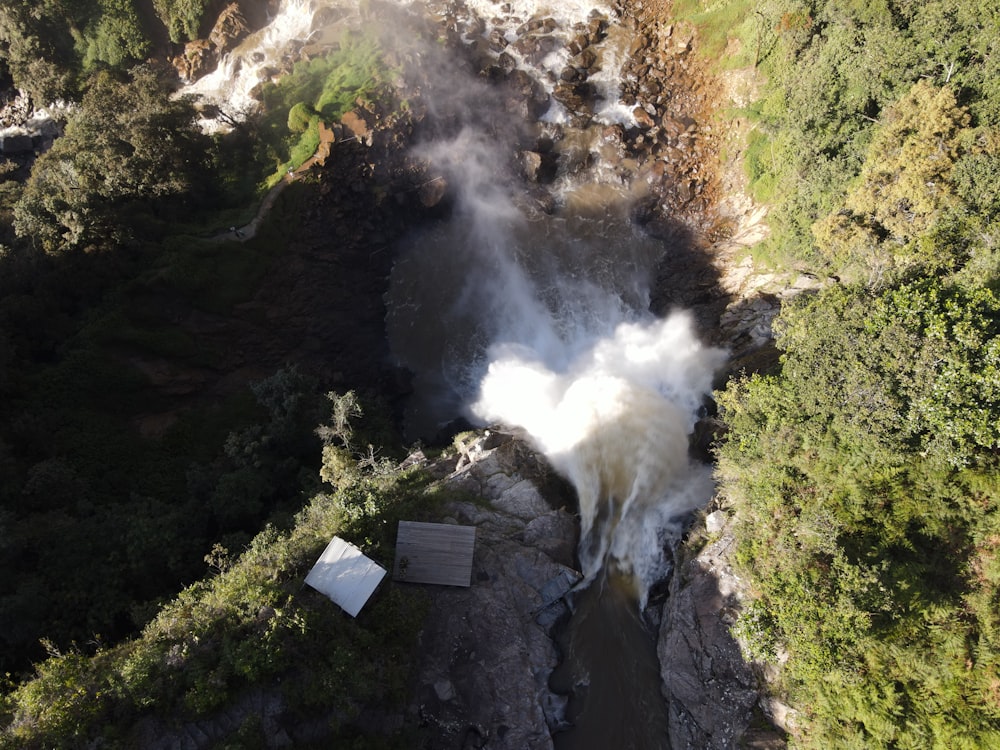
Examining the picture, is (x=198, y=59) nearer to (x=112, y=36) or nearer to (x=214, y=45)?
(x=214, y=45)

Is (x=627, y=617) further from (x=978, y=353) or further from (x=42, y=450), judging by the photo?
(x=42, y=450)

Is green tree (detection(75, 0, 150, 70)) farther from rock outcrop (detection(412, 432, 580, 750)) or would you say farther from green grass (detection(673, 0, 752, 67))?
rock outcrop (detection(412, 432, 580, 750))

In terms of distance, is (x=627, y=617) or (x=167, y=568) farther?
(x=167, y=568)

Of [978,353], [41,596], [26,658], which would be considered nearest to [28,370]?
[41,596]

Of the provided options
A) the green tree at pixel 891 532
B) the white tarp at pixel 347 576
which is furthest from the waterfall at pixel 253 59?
the green tree at pixel 891 532

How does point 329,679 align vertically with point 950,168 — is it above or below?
below

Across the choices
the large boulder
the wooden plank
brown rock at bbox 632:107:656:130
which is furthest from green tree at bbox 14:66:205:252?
the large boulder

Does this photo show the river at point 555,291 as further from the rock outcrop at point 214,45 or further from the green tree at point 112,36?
the green tree at point 112,36
